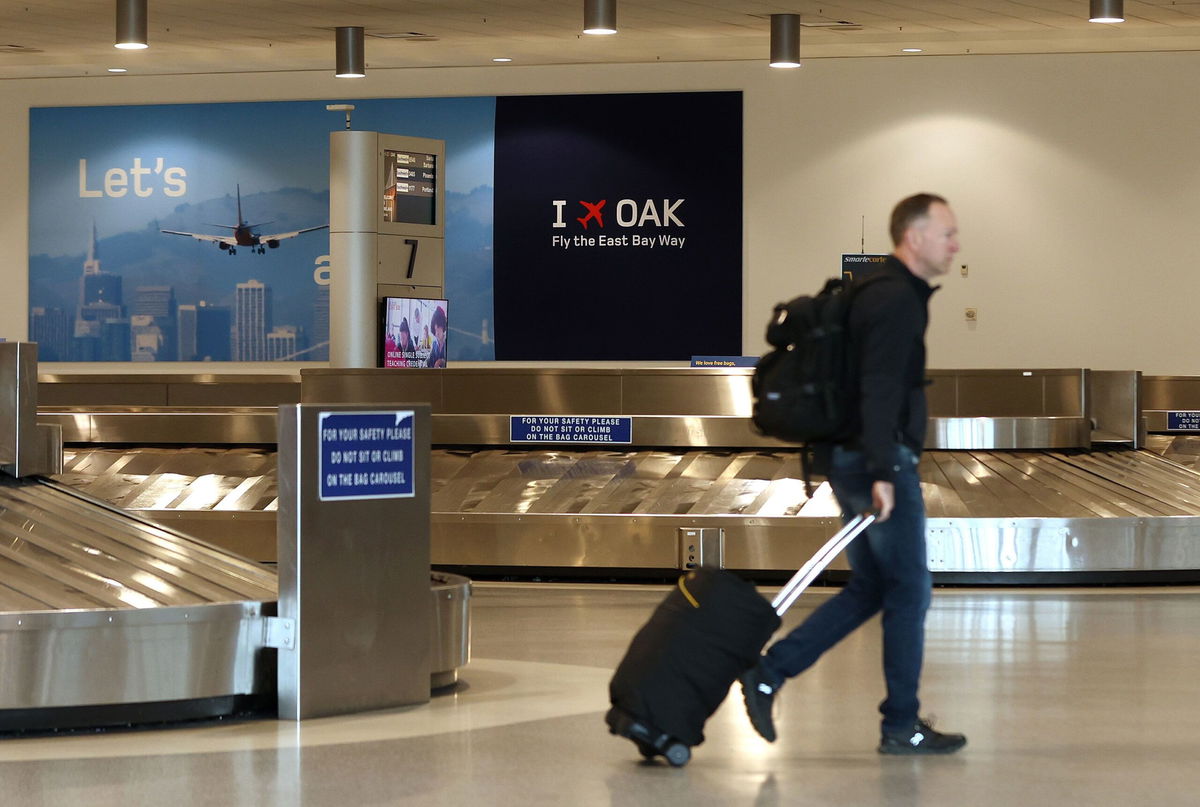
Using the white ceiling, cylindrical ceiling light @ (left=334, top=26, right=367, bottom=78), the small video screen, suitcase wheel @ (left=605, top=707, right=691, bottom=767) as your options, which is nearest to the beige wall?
the white ceiling

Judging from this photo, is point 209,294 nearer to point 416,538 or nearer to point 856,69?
point 856,69

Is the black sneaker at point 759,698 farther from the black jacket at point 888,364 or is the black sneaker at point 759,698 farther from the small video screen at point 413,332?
the small video screen at point 413,332

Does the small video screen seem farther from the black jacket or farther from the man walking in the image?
the black jacket

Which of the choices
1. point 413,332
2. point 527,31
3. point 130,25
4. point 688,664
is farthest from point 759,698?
point 527,31

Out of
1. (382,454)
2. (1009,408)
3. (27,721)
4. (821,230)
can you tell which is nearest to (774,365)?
(382,454)

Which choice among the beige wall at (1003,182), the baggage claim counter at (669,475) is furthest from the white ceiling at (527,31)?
the baggage claim counter at (669,475)

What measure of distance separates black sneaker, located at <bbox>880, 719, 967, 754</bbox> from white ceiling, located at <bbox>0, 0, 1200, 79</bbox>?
34.4 feet

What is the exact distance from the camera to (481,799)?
12.7 ft

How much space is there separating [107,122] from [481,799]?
15.7m

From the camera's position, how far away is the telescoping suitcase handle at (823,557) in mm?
4289

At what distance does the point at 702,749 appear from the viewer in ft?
14.8

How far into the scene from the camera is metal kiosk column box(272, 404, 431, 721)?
4824 mm

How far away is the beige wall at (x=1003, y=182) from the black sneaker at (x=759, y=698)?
39.8 ft

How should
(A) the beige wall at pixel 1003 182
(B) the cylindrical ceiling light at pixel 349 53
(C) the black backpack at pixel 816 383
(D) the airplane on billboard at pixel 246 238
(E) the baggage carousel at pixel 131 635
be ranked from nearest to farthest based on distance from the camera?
(C) the black backpack at pixel 816 383 → (E) the baggage carousel at pixel 131 635 → (B) the cylindrical ceiling light at pixel 349 53 → (A) the beige wall at pixel 1003 182 → (D) the airplane on billboard at pixel 246 238
